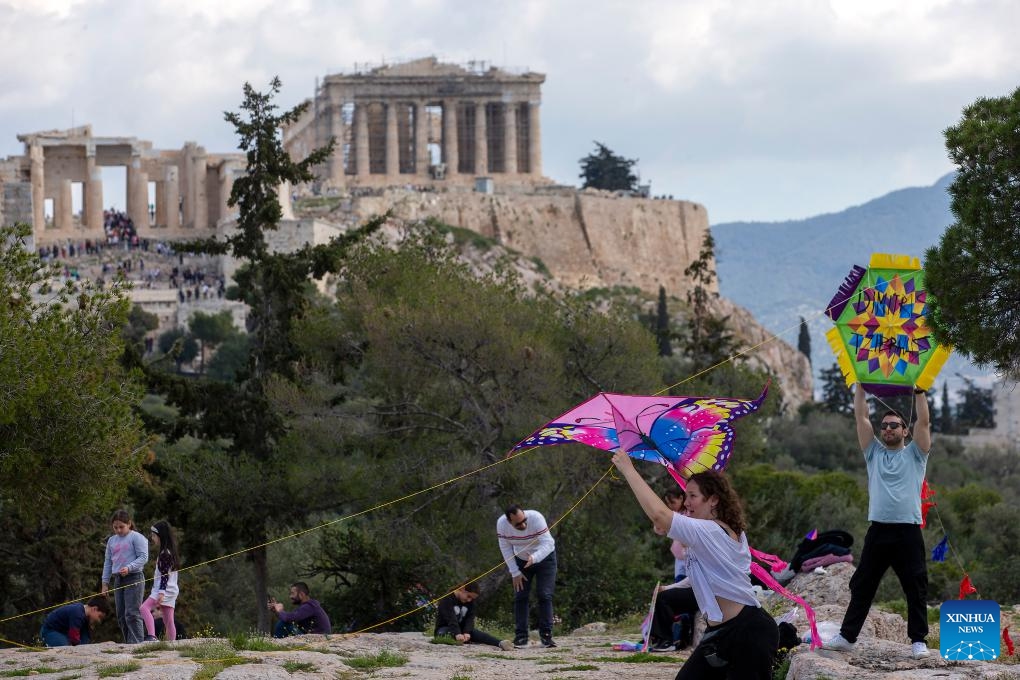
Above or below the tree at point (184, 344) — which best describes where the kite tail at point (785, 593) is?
below

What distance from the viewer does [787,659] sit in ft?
37.7

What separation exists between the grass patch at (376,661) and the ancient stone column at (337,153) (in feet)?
287

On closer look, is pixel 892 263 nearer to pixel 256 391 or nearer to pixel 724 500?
pixel 724 500

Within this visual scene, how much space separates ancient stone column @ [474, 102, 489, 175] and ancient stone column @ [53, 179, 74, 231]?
28.8 meters

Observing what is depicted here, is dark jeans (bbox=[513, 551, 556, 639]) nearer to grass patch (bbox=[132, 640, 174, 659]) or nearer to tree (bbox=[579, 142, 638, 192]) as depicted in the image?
grass patch (bbox=[132, 640, 174, 659])

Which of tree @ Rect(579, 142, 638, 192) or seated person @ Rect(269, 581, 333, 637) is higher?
tree @ Rect(579, 142, 638, 192)

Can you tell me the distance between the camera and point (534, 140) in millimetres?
108625

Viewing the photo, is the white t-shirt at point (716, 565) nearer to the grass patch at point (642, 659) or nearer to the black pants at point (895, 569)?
the black pants at point (895, 569)

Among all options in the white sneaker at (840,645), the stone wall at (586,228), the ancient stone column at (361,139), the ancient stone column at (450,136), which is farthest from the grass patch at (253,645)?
the ancient stone column at (450,136)

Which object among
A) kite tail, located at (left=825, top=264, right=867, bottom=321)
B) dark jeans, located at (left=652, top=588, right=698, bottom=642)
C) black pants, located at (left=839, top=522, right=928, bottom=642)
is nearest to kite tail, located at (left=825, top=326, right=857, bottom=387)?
kite tail, located at (left=825, top=264, right=867, bottom=321)

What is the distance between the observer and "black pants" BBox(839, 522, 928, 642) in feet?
37.1

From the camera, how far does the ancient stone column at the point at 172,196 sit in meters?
85.1

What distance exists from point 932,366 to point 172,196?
75.4m

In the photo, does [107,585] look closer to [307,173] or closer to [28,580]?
[28,580]
